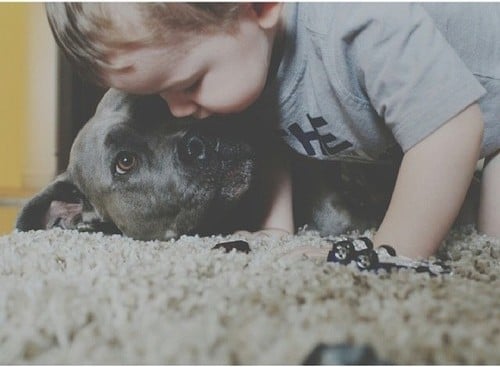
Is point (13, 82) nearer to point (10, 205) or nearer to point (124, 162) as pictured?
point (10, 205)

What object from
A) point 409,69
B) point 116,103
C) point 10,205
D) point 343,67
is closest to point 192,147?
point 116,103

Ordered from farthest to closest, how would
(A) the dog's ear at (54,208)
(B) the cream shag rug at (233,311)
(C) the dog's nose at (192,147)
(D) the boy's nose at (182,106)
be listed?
(A) the dog's ear at (54,208), (C) the dog's nose at (192,147), (D) the boy's nose at (182,106), (B) the cream shag rug at (233,311)

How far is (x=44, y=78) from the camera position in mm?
2996

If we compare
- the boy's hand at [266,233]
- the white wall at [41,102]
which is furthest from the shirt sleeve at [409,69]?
the white wall at [41,102]

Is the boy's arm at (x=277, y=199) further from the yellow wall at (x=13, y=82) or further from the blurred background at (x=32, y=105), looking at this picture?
the yellow wall at (x=13, y=82)

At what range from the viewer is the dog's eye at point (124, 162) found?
123cm

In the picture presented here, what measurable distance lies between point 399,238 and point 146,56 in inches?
17.4

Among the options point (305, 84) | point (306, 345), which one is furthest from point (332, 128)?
point (306, 345)

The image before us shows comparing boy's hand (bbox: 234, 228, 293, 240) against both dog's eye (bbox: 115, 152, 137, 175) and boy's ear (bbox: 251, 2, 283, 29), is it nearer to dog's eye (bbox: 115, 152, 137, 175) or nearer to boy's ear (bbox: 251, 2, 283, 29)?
dog's eye (bbox: 115, 152, 137, 175)

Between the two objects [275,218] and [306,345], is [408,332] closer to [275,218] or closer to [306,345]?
[306,345]

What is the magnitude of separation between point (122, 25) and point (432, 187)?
0.48m

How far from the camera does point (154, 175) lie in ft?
3.99

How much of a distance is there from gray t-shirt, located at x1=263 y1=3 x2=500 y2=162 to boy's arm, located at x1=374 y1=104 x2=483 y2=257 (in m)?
0.02

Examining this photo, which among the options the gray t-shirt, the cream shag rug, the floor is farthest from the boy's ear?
the floor
